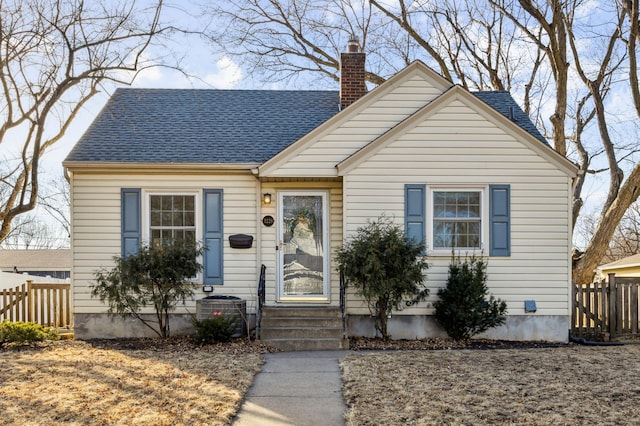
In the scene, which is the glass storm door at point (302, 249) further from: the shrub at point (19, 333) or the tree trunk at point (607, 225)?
the tree trunk at point (607, 225)

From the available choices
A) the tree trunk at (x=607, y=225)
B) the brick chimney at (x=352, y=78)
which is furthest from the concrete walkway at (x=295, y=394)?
the tree trunk at (x=607, y=225)

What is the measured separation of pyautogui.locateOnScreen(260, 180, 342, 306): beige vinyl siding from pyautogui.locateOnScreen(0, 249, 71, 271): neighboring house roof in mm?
28628

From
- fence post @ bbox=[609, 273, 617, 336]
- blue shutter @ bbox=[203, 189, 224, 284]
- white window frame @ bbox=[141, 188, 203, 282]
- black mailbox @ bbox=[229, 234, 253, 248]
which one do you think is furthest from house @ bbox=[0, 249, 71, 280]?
fence post @ bbox=[609, 273, 617, 336]

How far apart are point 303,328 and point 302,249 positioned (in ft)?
5.83

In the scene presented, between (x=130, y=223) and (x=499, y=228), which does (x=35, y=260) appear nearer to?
(x=130, y=223)

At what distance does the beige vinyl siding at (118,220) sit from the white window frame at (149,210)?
0.07ft

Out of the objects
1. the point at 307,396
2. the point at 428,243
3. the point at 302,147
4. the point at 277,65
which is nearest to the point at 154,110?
the point at 302,147

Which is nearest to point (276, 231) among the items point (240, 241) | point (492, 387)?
point (240, 241)

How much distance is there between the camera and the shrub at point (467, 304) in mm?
9014

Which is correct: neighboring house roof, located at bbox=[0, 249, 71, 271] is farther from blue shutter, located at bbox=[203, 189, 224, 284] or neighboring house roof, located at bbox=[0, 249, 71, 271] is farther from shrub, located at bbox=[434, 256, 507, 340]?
shrub, located at bbox=[434, 256, 507, 340]

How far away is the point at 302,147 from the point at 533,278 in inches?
187

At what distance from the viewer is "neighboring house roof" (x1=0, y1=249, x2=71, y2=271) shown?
3438cm

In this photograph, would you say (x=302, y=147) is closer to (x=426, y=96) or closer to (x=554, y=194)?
(x=426, y=96)

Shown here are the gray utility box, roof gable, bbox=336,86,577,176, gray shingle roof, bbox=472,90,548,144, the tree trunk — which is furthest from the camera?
the tree trunk
